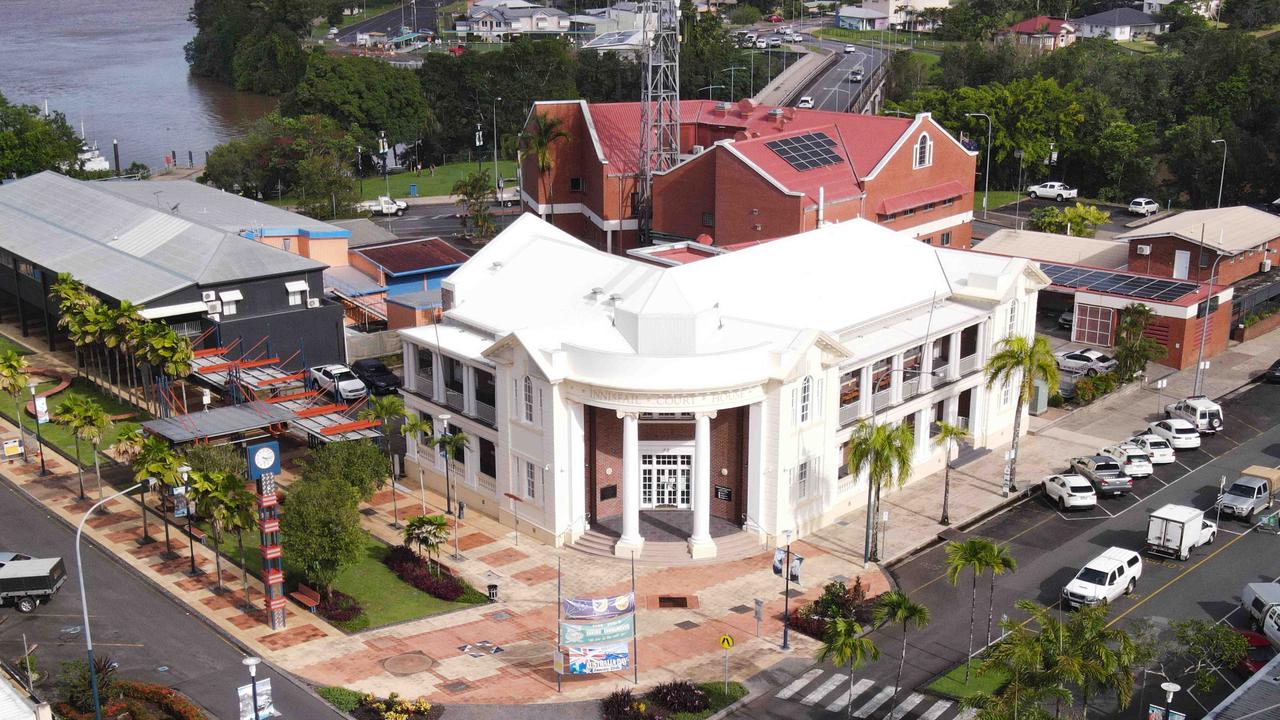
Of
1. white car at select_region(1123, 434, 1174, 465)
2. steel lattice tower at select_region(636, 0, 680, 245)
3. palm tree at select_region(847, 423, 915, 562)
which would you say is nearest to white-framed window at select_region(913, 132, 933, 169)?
steel lattice tower at select_region(636, 0, 680, 245)

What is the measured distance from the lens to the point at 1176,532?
53812 millimetres

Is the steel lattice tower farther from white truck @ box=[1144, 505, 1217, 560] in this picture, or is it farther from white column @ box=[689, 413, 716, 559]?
white truck @ box=[1144, 505, 1217, 560]

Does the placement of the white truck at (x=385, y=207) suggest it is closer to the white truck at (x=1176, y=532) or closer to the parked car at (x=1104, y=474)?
the parked car at (x=1104, y=474)

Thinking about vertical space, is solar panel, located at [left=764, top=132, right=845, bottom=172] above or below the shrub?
above

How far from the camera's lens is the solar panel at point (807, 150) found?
87.2 metres

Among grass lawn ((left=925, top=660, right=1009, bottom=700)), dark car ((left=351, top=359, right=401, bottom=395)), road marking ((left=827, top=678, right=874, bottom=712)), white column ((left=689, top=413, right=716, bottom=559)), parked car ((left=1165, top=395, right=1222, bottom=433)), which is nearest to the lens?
road marking ((left=827, top=678, right=874, bottom=712))

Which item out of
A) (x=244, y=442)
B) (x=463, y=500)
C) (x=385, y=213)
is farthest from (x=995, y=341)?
(x=385, y=213)

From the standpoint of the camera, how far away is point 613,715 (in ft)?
140

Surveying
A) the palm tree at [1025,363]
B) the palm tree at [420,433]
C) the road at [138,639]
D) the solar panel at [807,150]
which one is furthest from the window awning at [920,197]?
the road at [138,639]

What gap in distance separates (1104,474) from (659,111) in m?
43.7

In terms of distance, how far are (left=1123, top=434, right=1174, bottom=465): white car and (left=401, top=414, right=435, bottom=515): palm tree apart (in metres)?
34.1

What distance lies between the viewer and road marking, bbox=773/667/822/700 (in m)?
44.3

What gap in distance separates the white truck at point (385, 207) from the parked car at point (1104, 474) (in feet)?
242

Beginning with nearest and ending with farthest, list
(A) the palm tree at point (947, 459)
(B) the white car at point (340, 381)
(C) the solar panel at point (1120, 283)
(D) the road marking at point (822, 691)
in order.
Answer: (D) the road marking at point (822, 691), (A) the palm tree at point (947, 459), (B) the white car at point (340, 381), (C) the solar panel at point (1120, 283)
